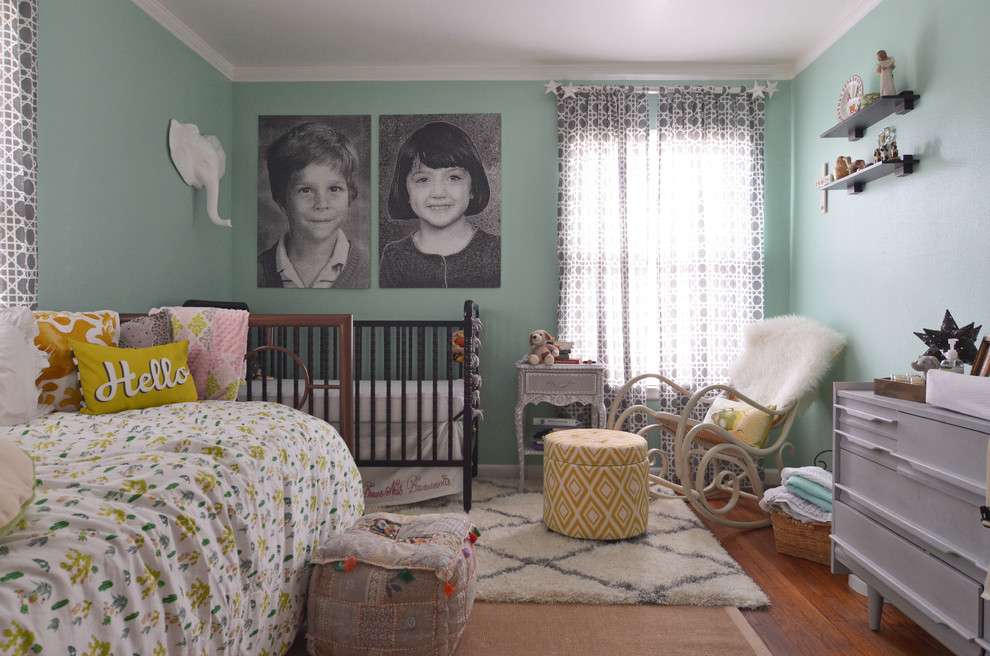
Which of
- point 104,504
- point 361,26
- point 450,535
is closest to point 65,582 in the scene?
point 104,504

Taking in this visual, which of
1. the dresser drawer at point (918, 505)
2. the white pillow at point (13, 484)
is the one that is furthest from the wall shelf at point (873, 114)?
the white pillow at point (13, 484)

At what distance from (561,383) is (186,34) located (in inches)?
107

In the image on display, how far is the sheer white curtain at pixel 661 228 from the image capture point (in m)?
3.92

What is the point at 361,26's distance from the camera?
3.42 m

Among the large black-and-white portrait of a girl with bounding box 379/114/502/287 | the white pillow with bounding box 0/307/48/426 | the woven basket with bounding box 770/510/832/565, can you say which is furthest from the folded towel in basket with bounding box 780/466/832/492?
the white pillow with bounding box 0/307/48/426

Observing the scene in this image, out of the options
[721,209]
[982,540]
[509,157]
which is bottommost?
[982,540]

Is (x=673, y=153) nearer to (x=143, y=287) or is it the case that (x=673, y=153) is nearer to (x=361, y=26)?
(x=361, y=26)

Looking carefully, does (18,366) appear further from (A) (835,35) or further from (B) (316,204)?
(A) (835,35)

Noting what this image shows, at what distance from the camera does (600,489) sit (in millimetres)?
2766

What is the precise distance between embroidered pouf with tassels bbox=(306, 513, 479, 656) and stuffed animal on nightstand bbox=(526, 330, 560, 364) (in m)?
1.86

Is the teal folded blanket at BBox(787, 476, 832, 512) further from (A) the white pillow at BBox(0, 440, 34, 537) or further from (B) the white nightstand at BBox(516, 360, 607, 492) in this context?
(A) the white pillow at BBox(0, 440, 34, 537)

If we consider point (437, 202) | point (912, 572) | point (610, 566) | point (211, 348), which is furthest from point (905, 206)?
point (211, 348)

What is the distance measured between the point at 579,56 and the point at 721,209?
1.23 meters

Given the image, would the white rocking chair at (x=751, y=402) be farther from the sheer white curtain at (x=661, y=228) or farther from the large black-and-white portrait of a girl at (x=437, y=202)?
the large black-and-white portrait of a girl at (x=437, y=202)
